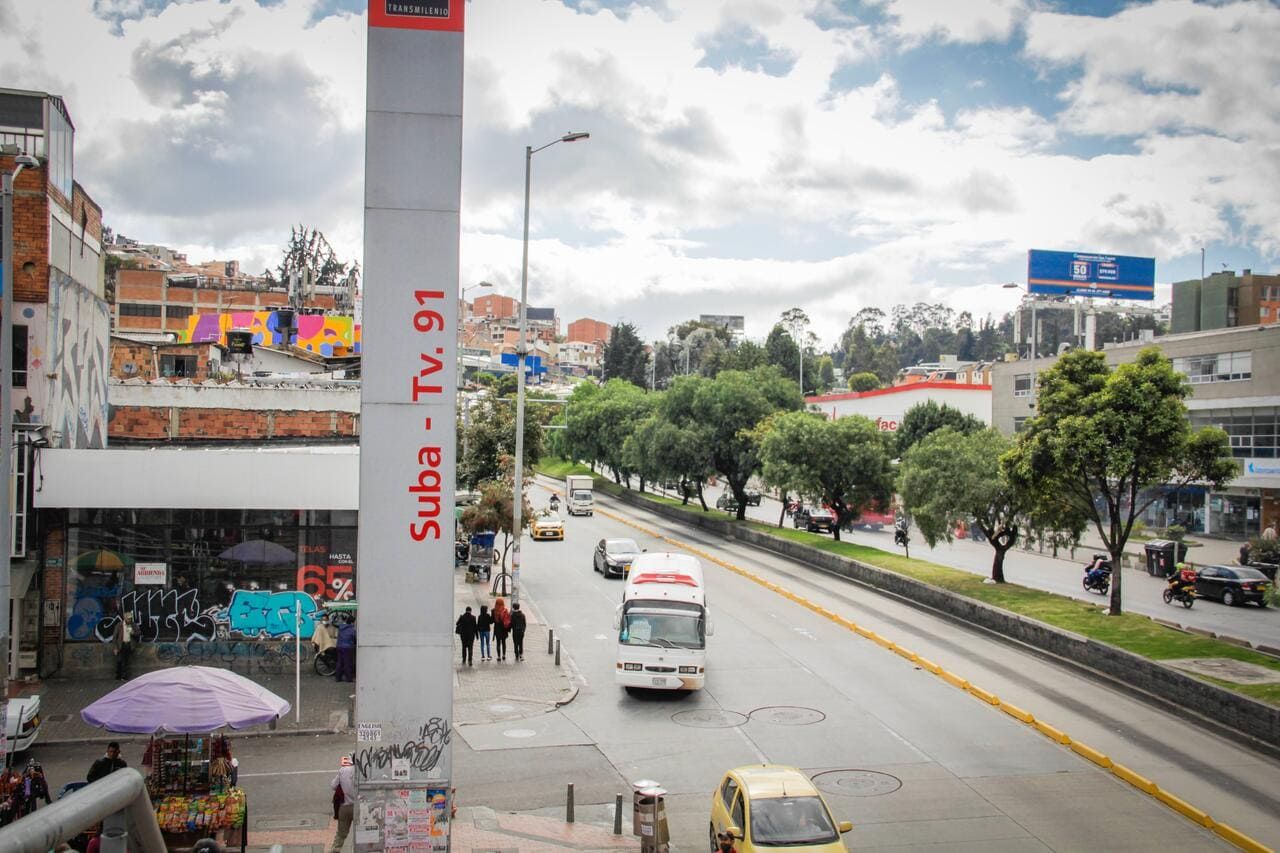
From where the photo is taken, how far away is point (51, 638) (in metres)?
23.4

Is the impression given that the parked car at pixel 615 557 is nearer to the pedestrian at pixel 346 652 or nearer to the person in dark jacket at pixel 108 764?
the pedestrian at pixel 346 652

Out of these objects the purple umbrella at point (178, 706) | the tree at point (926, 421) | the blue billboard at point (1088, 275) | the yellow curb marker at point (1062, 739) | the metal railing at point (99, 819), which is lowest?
the yellow curb marker at point (1062, 739)

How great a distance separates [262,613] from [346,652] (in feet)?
8.94

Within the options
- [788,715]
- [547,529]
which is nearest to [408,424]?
[788,715]

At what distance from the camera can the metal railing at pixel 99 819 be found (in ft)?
16.8

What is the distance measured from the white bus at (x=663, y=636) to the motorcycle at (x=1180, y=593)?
20.0 metres

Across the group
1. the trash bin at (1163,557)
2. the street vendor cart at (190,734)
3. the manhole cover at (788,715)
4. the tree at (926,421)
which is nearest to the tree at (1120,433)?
the manhole cover at (788,715)

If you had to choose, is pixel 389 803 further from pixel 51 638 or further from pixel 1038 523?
pixel 1038 523

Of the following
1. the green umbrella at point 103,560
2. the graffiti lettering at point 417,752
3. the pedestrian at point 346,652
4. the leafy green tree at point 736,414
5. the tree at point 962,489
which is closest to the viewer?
the graffiti lettering at point 417,752

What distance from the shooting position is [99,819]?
5801 mm

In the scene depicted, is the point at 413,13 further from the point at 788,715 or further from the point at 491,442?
the point at 491,442

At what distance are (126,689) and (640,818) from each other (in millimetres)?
6998

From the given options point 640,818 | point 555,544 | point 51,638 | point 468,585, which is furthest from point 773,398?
point 640,818

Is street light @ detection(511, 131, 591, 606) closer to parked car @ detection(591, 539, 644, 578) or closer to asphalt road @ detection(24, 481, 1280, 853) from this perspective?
asphalt road @ detection(24, 481, 1280, 853)
